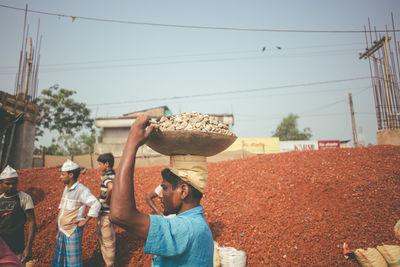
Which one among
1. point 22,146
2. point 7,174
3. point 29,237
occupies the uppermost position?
point 22,146

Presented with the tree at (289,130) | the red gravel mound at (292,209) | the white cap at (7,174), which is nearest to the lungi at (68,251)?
the white cap at (7,174)

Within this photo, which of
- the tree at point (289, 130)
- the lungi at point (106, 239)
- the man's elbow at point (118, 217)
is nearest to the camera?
the man's elbow at point (118, 217)

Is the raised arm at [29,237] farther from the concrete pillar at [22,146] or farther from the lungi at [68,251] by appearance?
the concrete pillar at [22,146]

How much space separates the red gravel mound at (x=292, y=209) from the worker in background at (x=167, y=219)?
148 inches

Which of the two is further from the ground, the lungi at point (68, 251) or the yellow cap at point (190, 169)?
the yellow cap at point (190, 169)

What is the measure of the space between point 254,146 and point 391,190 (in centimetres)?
2034

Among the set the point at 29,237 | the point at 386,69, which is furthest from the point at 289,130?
the point at 29,237

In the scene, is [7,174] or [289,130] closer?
[7,174]

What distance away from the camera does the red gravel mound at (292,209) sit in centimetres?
489

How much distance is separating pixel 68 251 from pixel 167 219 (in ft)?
10.7

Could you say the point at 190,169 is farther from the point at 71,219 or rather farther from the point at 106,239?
the point at 106,239

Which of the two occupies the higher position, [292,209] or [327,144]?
[327,144]

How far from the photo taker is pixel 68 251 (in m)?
3.63

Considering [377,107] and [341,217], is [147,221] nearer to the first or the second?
[341,217]
